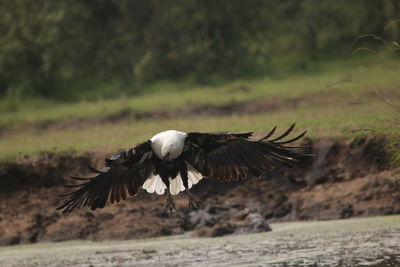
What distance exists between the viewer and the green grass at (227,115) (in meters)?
12.7

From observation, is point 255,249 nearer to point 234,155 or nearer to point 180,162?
point 180,162

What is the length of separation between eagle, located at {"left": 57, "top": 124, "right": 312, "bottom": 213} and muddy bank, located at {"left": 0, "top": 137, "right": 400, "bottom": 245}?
2.27 meters

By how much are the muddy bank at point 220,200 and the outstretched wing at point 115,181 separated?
7.65ft

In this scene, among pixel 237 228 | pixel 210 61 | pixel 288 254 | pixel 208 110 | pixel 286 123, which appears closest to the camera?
pixel 288 254

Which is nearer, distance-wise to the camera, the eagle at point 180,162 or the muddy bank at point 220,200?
the eagle at point 180,162

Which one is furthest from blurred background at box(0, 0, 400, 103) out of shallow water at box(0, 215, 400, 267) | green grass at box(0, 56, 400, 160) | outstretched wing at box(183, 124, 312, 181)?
outstretched wing at box(183, 124, 312, 181)

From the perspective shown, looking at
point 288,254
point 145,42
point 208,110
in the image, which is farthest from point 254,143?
point 145,42

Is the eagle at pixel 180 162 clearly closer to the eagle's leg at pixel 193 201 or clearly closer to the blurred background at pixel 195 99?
the eagle's leg at pixel 193 201

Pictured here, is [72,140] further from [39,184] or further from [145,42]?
[145,42]

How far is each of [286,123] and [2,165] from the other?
4407 millimetres

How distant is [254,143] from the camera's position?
7.83 m

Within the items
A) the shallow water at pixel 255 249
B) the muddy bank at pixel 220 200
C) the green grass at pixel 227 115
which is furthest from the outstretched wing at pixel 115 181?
the green grass at pixel 227 115

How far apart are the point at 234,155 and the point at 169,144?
63 cm

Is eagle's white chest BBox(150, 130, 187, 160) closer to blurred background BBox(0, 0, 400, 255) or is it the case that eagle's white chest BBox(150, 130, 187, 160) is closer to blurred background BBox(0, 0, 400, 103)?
blurred background BBox(0, 0, 400, 255)
